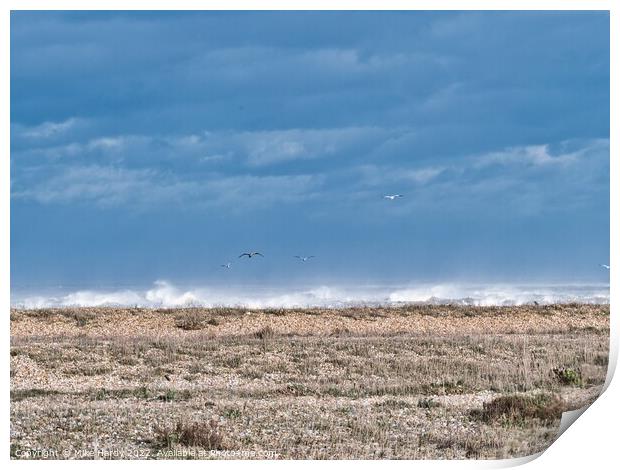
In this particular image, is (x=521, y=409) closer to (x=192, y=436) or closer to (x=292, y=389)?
(x=192, y=436)

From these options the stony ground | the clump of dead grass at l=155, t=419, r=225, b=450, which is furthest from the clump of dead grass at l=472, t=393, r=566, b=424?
the clump of dead grass at l=155, t=419, r=225, b=450

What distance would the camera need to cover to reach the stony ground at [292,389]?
10281 mm

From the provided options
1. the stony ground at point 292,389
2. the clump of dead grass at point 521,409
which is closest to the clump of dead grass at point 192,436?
the stony ground at point 292,389

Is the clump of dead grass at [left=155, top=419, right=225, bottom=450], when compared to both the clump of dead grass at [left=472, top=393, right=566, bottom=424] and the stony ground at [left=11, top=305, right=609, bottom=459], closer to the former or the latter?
the stony ground at [left=11, top=305, right=609, bottom=459]

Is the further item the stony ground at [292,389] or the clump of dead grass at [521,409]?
the clump of dead grass at [521,409]

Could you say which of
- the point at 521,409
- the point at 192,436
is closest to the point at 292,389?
the point at 521,409

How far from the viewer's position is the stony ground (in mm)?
10281

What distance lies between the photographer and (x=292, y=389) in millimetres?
15445

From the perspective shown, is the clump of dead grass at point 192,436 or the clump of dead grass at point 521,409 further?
the clump of dead grass at point 521,409

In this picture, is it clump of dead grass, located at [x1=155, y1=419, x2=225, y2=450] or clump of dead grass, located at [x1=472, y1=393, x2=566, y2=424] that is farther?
clump of dead grass, located at [x1=472, y1=393, x2=566, y2=424]

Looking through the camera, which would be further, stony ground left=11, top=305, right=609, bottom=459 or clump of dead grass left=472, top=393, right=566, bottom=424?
clump of dead grass left=472, top=393, right=566, bottom=424

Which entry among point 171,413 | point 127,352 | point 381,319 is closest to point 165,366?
point 127,352

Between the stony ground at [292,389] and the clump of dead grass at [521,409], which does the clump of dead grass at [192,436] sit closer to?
the stony ground at [292,389]
